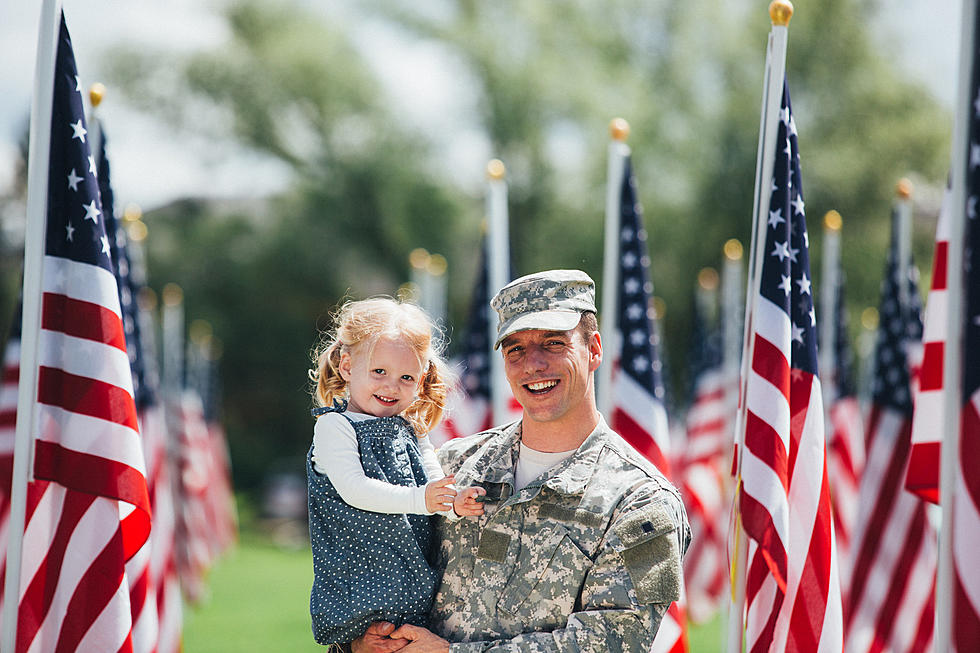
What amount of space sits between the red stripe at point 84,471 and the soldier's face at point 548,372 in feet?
5.64

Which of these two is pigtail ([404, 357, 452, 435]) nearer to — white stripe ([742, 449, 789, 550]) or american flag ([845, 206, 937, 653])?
white stripe ([742, 449, 789, 550])

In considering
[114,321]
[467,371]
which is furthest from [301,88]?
[114,321]

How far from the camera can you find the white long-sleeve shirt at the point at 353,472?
3295 millimetres

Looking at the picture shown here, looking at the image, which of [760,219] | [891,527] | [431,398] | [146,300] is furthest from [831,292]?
[146,300]

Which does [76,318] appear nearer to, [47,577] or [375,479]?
[47,577]

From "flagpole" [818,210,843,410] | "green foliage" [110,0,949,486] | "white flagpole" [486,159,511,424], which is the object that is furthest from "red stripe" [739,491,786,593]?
"green foliage" [110,0,949,486]

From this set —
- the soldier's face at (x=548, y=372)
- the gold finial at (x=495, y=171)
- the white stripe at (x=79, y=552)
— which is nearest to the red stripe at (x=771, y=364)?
the soldier's face at (x=548, y=372)

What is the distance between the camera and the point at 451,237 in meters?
24.9

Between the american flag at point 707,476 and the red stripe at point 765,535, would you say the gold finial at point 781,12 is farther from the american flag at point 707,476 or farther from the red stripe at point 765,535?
the american flag at point 707,476

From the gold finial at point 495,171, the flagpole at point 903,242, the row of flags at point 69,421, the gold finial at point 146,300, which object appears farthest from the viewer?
the gold finial at point 146,300

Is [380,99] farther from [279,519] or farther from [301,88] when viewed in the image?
[279,519]

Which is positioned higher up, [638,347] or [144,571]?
[638,347]

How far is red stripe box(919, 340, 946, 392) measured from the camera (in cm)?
409

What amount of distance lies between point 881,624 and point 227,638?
794 centimetres
